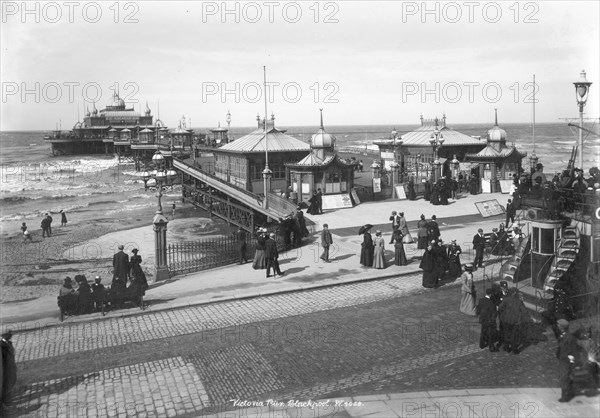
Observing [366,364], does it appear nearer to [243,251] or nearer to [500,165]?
[243,251]

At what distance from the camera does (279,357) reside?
436 inches

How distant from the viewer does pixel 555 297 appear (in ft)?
39.9

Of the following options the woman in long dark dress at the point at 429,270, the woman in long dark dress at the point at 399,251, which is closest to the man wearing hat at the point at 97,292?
the woman in long dark dress at the point at 429,270

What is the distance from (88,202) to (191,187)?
37.3ft

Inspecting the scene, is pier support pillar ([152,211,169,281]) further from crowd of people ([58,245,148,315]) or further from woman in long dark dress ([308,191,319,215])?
woman in long dark dress ([308,191,319,215])

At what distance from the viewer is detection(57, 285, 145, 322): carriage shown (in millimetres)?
13899

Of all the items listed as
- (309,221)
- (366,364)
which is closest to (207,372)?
(366,364)

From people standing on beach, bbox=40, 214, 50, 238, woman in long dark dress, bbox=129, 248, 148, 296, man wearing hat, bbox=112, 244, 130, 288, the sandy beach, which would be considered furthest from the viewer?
people standing on beach, bbox=40, 214, 50, 238

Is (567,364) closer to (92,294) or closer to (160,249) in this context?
(92,294)

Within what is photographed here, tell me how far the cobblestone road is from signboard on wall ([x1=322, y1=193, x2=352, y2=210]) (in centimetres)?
1420

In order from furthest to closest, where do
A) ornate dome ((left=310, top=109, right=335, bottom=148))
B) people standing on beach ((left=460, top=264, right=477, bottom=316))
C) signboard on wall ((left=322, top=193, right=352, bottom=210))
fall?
ornate dome ((left=310, top=109, right=335, bottom=148)) → signboard on wall ((left=322, top=193, right=352, bottom=210)) → people standing on beach ((left=460, top=264, right=477, bottom=316))

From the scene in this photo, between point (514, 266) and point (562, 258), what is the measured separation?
4.94 feet

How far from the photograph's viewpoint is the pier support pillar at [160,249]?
17.7 meters

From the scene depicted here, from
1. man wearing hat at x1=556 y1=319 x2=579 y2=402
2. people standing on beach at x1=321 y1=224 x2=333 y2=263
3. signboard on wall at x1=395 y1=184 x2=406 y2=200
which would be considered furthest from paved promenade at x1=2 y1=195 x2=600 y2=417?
signboard on wall at x1=395 y1=184 x2=406 y2=200
